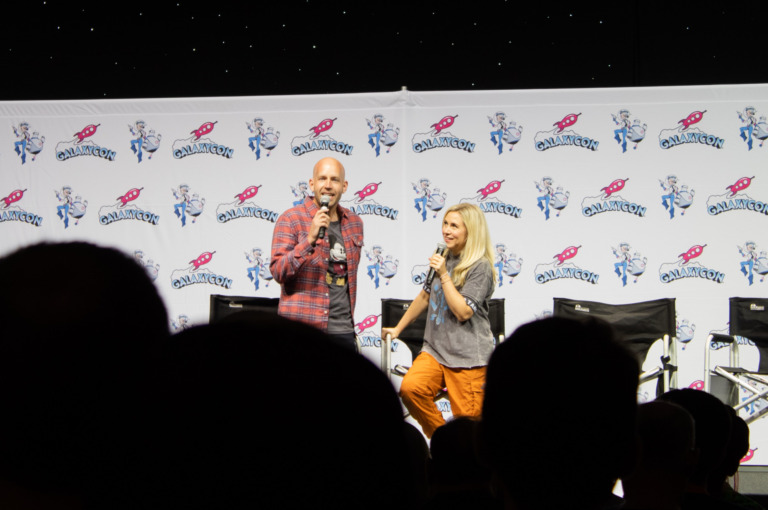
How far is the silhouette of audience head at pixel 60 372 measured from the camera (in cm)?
45

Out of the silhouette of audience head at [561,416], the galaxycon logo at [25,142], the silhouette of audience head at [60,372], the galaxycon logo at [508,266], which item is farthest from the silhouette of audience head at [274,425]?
the galaxycon logo at [25,142]

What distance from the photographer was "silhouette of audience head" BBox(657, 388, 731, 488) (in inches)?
57.5

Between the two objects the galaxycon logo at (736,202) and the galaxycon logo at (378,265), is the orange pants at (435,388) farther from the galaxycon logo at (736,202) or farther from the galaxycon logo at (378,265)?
the galaxycon logo at (736,202)

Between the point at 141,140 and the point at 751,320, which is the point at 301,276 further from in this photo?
the point at 751,320

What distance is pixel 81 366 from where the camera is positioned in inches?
18.5

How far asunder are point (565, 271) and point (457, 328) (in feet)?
4.88

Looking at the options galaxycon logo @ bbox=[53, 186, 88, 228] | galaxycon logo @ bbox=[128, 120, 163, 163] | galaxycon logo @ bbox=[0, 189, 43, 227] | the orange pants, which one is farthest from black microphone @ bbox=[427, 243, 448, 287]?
galaxycon logo @ bbox=[0, 189, 43, 227]

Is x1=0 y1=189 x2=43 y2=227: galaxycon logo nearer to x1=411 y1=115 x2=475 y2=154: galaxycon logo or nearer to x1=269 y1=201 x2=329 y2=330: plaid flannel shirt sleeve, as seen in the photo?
x1=269 y1=201 x2=329 y2=330: plaid flannel shirt sleeve

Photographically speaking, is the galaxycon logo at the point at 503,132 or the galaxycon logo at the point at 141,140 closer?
the galaxycon logo at the point at 503,132

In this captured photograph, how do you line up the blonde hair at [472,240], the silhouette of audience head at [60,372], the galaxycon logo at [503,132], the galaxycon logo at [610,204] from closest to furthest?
1. the silhouette of audience head at [60,372]
2. the blonde hair at [472,240]
3. the galaxycon logo at [610,204]
4. the galaxycon logo at [503,132]

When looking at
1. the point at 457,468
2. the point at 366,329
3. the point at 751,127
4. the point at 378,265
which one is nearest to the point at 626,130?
the point at 751,127

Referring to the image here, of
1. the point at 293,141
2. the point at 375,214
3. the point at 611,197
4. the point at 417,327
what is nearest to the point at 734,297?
the point at 611,197

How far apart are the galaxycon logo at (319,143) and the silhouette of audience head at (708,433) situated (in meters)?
3.50

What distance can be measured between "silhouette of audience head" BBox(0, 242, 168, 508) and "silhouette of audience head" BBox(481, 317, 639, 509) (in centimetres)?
54
